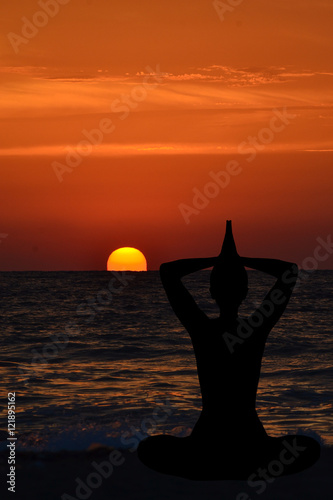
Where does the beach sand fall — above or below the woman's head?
below

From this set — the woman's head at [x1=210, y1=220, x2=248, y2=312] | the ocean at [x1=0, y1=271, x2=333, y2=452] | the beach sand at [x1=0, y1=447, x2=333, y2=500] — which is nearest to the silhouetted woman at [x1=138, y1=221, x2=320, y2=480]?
the woman's head at [x1=210, y1=220, x2=248, y2=312]

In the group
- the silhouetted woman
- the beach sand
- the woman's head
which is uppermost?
the woman's head

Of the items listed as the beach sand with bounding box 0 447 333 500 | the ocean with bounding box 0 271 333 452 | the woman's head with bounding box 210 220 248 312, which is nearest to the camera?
the woman's head with bounding box 210 220 248 312

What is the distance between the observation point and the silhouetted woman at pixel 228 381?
410cm

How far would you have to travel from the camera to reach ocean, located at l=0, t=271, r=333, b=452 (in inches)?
470

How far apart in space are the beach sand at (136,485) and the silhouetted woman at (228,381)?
140 inches

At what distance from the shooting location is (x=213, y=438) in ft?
14.0

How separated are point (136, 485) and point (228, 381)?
4495 mm

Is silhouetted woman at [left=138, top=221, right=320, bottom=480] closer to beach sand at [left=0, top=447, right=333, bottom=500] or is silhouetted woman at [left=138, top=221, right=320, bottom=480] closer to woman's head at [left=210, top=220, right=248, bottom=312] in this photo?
woman's head at [left=210, top=220, right=248, bottom=312]

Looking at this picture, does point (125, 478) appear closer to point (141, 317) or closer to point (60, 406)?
point (60, 406)

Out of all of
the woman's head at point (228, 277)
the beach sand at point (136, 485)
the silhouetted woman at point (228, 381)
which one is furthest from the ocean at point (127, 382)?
the woman's head at point (228, 277)

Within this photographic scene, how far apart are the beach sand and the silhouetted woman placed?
140 inches

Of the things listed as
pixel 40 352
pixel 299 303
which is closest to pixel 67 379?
pixel 40 352

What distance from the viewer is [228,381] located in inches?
171
